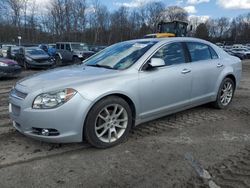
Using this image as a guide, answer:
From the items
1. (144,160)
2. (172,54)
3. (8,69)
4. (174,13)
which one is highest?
(174,13)

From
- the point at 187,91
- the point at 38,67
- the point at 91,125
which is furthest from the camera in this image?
the point at 38,67

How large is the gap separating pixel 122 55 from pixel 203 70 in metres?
1.62

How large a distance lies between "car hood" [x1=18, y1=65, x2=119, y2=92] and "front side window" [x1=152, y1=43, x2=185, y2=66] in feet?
3.06

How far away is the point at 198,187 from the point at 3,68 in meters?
10.4

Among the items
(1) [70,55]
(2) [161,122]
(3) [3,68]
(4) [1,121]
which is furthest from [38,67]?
(2) [161,122]

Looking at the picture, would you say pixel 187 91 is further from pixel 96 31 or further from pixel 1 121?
pixel 96 31

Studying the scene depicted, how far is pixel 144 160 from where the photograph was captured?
140 inches

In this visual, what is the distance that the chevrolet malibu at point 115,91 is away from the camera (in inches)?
140

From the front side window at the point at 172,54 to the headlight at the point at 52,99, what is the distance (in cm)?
163

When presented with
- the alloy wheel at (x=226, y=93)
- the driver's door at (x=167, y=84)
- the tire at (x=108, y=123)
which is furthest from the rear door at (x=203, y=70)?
the tire at (x=108, y=123)

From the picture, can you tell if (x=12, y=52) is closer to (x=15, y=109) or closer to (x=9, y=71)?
(x=9, y=71)

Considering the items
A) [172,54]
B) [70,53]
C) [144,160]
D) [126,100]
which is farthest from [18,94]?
[70,53]

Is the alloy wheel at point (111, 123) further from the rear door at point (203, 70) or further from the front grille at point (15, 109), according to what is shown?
the rear door at point (203, 70)

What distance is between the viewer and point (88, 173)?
325 cm
